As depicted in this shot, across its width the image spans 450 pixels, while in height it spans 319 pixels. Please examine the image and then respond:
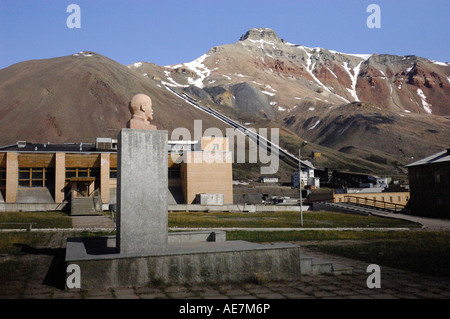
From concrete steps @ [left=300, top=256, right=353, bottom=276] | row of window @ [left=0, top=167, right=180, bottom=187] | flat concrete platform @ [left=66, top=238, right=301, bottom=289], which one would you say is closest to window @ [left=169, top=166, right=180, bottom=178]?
row of window @ [left=0, top=167, right=180, bottom=187]

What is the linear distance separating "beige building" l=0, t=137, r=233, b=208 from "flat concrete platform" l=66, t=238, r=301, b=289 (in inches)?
1383

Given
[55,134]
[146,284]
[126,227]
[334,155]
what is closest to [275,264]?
[146,284]

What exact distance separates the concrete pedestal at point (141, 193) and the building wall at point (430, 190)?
129ft

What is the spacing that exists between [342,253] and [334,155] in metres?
114

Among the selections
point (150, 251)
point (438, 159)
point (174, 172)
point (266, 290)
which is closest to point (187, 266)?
point (150, 251)

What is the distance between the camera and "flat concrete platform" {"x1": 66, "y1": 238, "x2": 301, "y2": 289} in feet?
25.5

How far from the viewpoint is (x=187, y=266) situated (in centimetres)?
829

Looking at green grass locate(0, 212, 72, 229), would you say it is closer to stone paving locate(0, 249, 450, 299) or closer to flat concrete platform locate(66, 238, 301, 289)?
stone paving locate(0, 249, 450, 299)

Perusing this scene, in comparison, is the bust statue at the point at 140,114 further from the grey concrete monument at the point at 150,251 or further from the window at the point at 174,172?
the window at the point at 174,172

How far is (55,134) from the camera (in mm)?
100562

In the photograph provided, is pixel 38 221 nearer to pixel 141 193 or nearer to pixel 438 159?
pixel 141 193

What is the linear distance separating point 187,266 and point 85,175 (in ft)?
128

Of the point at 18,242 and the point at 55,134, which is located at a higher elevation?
the point at 55,134
